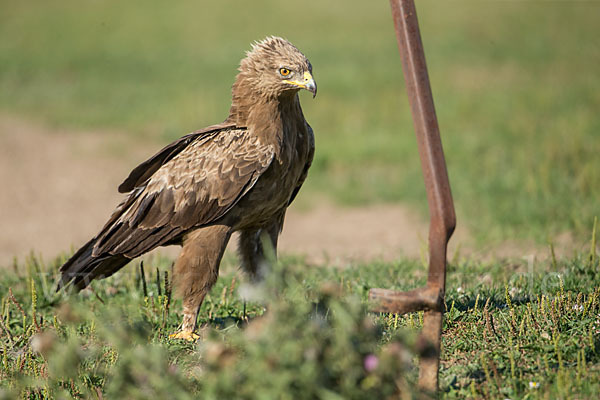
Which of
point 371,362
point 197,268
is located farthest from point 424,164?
point 197,268

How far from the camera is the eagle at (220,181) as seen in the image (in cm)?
434

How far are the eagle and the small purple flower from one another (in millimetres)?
1856

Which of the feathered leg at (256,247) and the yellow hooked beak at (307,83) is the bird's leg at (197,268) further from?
the yellow hooked beak at (307,83)

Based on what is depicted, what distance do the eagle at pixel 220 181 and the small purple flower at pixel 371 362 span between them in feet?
6.09

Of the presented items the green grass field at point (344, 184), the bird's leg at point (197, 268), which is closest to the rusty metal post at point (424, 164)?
the green grass field at point (344, 184)

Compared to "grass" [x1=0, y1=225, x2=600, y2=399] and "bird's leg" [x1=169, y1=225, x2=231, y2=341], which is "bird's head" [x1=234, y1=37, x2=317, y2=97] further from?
"grass" [x1=0, y1=225, x2=600, y2=399]

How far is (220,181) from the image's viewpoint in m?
4.35

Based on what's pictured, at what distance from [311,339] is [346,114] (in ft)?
31.7

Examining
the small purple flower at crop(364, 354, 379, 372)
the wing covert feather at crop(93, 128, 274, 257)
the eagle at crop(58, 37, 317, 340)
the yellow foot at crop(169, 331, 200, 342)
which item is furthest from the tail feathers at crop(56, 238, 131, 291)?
the small purple flower at crop(364, 354, 379, 372)

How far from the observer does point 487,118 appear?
11.2 metres

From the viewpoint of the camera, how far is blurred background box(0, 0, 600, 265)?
804 centimetres

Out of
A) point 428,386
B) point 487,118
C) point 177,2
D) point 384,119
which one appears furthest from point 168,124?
point 177,2

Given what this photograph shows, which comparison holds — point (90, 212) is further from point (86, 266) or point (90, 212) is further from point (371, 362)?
point (371, 362)

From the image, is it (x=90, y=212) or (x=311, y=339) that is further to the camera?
(x=90, y=212)
